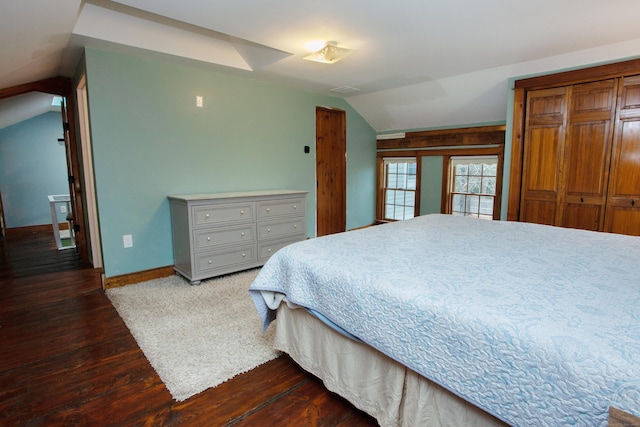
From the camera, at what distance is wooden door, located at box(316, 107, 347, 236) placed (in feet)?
16.2

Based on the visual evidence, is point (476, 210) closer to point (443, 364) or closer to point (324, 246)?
point (324, 246)

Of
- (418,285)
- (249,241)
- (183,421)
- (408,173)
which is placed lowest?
(183,421)

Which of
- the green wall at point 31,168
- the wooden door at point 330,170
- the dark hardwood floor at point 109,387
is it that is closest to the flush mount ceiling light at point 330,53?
the wooden door at point 330,170

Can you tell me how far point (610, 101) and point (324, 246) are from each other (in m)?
3.08

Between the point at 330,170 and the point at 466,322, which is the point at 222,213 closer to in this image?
the point at 330,170

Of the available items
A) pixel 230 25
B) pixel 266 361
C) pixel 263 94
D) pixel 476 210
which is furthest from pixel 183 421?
pixel 476 210

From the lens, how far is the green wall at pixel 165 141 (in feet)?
9.75

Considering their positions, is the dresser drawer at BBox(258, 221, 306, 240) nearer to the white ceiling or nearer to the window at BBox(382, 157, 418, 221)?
the white ceiling

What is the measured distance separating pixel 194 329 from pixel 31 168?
18.9ft

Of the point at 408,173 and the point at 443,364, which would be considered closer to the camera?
the point at 443,364

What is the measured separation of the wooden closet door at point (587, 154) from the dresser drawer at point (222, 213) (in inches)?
127

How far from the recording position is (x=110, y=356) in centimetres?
201

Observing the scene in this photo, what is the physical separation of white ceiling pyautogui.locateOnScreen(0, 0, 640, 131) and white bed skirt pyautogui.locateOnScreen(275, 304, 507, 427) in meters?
2.09

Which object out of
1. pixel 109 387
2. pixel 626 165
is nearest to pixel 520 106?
pixel 626 165
